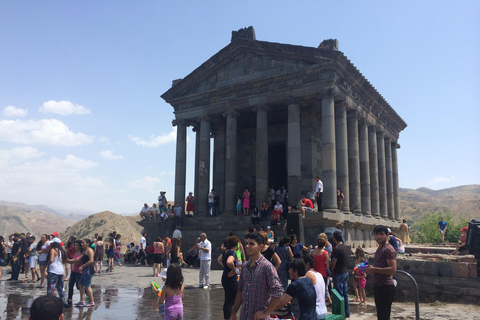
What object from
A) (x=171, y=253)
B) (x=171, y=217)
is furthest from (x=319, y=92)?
(x=171, y=253)

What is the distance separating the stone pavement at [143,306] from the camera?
889 centimetres

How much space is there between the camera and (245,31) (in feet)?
81.4

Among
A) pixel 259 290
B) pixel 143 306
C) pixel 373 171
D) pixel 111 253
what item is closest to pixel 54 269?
pixel 143 306

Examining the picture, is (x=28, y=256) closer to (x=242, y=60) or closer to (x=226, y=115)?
(x=226, y=115)

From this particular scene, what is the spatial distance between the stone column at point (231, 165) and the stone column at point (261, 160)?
1.65m

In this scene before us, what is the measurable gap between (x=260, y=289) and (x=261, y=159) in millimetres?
17928

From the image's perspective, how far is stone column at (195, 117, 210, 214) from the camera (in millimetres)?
24641

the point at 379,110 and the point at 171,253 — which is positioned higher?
the point at 379,110

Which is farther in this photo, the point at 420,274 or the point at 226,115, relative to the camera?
the point at 226,115

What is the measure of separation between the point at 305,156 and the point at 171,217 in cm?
912

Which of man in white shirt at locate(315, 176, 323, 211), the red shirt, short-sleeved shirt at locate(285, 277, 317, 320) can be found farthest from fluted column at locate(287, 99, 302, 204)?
short-sleeved shirt at locate(285, 277, 317, 320)

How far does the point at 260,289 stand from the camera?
4.78 metres

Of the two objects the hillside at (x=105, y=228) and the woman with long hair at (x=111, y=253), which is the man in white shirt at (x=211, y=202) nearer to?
the woman with long hair at (x=111, y=253)

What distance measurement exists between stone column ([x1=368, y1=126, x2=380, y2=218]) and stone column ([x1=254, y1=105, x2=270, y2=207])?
8.89 m
